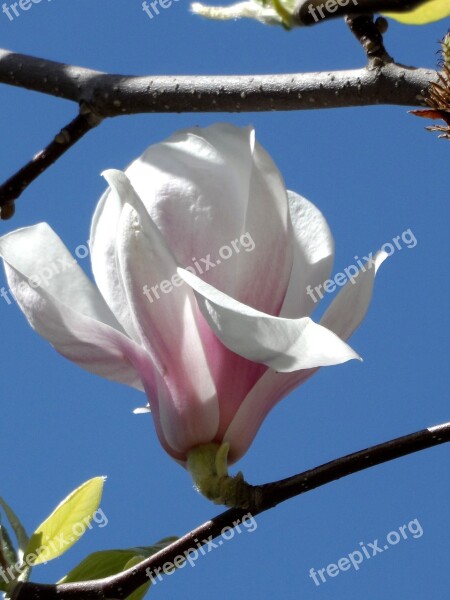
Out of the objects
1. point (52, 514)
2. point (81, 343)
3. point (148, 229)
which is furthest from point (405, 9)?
point (52, 514)

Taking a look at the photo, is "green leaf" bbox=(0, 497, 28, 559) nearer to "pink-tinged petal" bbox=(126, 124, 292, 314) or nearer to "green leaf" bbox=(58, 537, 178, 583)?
"green leaf" bbox=(58, 537, 178, 583)

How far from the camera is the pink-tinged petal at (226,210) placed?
631 mm

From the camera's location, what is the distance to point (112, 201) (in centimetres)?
68

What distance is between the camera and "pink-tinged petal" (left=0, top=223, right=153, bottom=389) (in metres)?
0.65

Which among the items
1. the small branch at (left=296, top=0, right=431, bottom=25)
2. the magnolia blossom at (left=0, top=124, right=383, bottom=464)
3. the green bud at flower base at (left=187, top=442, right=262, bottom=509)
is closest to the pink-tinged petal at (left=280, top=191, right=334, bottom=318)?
the magnolia blossom at (left=0, top=124, right=383, bottom=464)

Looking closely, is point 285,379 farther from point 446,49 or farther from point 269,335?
point 446,49

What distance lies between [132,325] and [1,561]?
191 millimetres

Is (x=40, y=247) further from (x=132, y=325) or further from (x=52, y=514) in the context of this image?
(x=52, y=514)

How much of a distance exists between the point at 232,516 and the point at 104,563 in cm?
15

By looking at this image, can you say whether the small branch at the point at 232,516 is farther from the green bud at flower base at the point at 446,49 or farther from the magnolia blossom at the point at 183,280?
the green bud at flower base at the point at 446,49

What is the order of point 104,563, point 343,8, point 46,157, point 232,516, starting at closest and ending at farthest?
1. point 343,8
2. point 232,516
3. point 104,563
4. point 46,157

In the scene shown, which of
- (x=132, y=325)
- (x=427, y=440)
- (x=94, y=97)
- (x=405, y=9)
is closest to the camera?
(x=405, y=9)

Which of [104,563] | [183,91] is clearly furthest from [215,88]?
[104,563]

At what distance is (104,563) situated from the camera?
2.27ft
